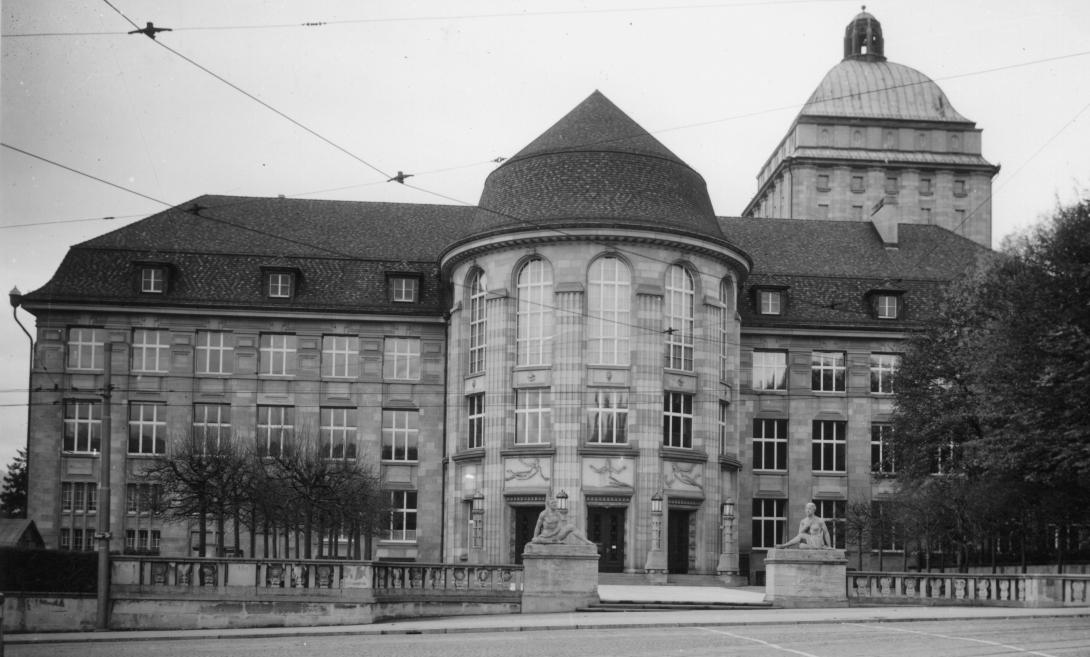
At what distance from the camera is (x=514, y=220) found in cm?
4672

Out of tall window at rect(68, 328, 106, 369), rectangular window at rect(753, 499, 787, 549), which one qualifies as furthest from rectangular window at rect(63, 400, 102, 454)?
rectangular window at rect(753, 499, 787, 549)

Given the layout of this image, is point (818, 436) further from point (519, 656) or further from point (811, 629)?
→ point (519, 656)

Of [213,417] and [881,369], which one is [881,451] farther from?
[213,417]

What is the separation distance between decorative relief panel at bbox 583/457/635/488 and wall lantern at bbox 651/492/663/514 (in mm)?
804

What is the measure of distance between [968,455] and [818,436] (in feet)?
38.0

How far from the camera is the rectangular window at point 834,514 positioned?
53062mm

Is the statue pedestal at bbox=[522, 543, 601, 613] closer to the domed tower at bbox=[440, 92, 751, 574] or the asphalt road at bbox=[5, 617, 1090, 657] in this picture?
the asphalt road at bbox=[5, 617, 1090, 657]

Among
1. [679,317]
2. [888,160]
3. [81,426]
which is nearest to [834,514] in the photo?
[679,317]

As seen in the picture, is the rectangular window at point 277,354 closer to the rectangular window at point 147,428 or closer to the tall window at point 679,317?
the rectangular window at point 147,428

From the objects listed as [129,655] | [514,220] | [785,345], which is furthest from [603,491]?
[129,655]

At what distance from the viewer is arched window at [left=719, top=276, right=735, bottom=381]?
4869 centimetres

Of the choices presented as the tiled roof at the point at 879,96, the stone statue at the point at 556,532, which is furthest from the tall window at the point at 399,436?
the tiled roof at the point at 879,96

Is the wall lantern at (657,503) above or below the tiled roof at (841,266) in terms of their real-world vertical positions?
below

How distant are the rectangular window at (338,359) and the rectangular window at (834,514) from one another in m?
18.1
